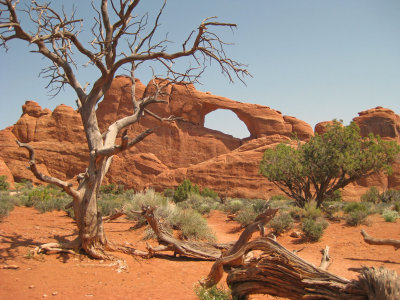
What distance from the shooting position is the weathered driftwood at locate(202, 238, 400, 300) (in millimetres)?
2692

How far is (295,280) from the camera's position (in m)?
3.51

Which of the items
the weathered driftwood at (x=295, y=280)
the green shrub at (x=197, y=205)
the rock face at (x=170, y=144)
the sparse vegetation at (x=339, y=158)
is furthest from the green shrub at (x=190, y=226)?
the rock face at (x=170, y=144)

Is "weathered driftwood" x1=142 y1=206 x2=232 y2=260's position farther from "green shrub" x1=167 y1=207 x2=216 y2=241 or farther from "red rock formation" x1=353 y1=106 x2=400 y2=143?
"red rock formation" x1=353 y1=106 x2=400 y2=143

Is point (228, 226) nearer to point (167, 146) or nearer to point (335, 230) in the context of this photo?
point (335, 230)

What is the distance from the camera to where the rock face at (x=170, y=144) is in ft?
116

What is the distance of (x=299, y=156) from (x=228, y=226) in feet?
21.9

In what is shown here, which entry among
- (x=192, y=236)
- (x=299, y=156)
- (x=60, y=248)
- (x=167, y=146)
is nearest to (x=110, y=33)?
(x=60, y=248)

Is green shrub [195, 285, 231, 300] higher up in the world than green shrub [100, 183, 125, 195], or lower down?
higher up

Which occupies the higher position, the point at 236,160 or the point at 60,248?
the point at 236,160

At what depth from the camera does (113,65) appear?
22.3 feet

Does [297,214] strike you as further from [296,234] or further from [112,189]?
[112,189]

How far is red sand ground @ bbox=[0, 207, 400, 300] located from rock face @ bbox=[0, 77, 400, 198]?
83.6 feet

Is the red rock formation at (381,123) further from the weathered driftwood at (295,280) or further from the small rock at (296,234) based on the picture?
the weathered driftwood at (295,280)

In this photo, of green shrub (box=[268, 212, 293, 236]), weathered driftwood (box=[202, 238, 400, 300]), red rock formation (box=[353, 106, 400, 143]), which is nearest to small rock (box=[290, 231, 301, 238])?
green shrub (box=[268, 212, 293, 236])
